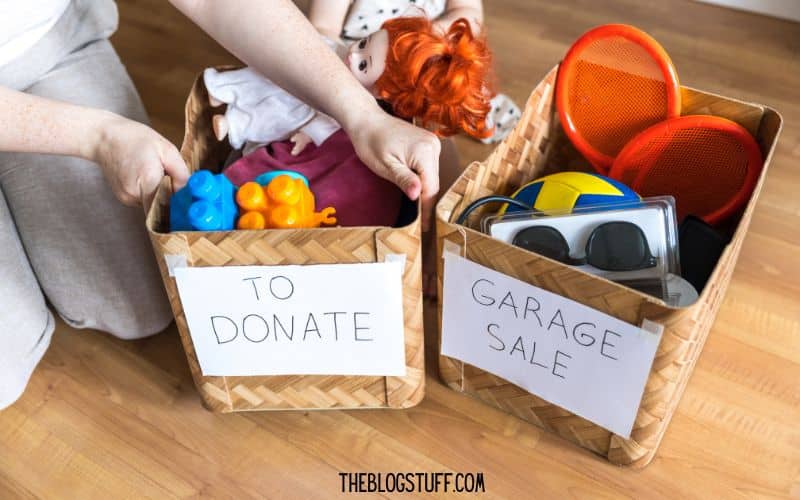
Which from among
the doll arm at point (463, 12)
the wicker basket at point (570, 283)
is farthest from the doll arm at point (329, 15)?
the wicker basket at point (570, 283)

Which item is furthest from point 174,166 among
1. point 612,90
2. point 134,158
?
point 612,90

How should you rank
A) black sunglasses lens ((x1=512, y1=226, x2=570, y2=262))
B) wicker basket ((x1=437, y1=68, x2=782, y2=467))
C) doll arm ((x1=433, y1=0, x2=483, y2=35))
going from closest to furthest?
wicker basket ((x1=437, y1=68, x2=782, y2=467))
black sunglasses lens ((x1=512, y1=226, x2=570, y2=262))
doll arm ((x1=433, y1=0, x2=483, y2=35))

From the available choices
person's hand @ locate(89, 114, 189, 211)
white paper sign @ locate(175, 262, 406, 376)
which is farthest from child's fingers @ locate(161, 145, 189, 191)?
white paper sign @ locate(175, 262, 406, 376)

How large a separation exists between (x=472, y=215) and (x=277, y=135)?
11.6 inches

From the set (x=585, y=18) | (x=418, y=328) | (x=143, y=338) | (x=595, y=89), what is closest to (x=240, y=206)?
(x=418, y=328)

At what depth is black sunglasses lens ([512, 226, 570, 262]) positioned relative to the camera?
0.82 m

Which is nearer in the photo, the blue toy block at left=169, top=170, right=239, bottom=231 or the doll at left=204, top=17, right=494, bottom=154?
the blue toy block at left=169, top=170, right=239, bottom=231

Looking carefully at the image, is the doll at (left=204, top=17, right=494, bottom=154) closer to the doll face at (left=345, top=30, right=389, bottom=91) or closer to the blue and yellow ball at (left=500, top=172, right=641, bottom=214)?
the doll face at (left=345, top=30, right=389, bottom=91)

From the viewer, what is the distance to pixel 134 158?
2.60 feet

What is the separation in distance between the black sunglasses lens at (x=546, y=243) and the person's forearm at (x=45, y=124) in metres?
0.47

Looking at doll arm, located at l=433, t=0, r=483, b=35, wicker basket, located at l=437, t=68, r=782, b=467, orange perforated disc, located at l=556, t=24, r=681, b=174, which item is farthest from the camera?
doll arm, located at l=433, t=0, r=483, b=35

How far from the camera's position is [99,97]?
1.04m

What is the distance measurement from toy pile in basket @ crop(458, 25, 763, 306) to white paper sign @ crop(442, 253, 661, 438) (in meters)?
0.07

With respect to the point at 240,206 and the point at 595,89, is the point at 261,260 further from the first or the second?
the point at 595,89
